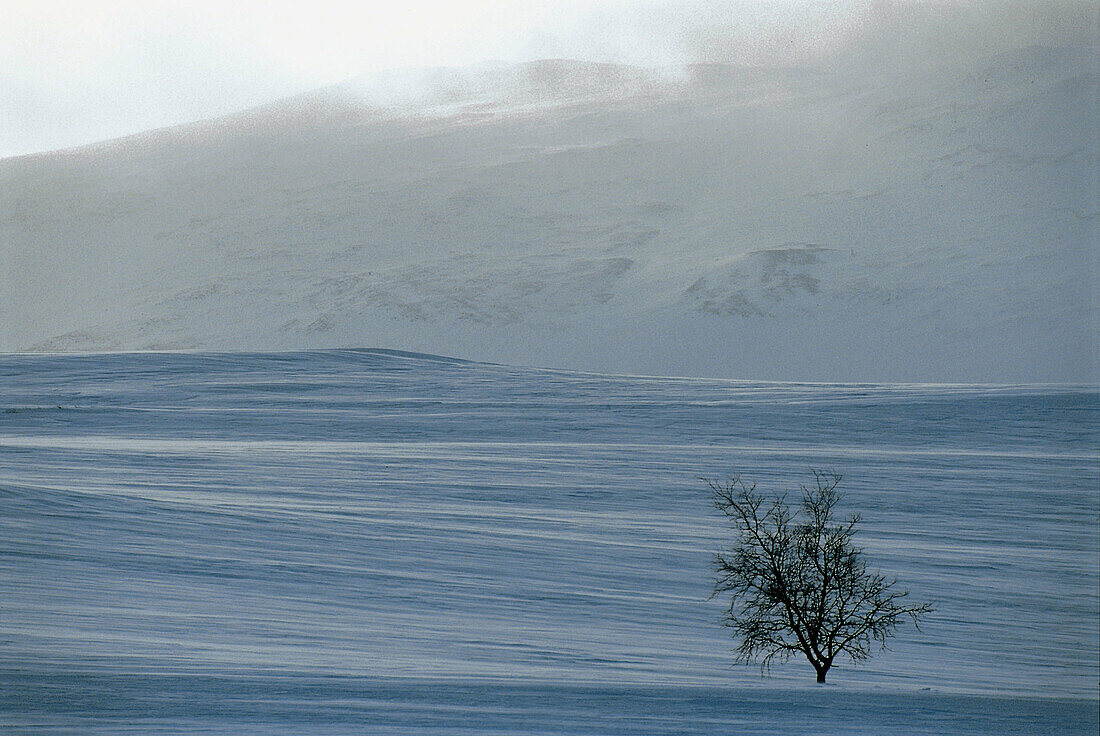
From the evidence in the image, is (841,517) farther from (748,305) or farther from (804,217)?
(804,217)

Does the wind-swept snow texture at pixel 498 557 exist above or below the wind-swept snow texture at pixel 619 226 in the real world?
below

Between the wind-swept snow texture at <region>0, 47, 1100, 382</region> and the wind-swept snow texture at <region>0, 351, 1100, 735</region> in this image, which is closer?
the wind-swept snow texture at <region>0, 351, 1100, 735</region>

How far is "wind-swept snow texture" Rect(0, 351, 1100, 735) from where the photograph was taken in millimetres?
6113

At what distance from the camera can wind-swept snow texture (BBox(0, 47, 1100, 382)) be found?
151 feet

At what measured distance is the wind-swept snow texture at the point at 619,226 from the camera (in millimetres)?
46031

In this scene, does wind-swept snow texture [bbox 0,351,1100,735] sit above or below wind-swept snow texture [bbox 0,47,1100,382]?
below

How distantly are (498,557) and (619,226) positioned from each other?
5110 centimetres

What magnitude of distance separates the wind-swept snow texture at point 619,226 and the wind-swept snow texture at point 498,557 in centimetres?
2075

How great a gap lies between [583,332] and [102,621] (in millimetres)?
41642

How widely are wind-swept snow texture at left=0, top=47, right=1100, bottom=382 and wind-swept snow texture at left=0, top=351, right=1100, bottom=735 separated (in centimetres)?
2075

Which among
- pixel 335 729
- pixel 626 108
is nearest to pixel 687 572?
pixel 335 729

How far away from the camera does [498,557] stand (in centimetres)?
1130

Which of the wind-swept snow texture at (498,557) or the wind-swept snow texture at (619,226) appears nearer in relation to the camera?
the wind-swept snow texture at (498,557)

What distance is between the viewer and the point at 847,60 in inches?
3287
